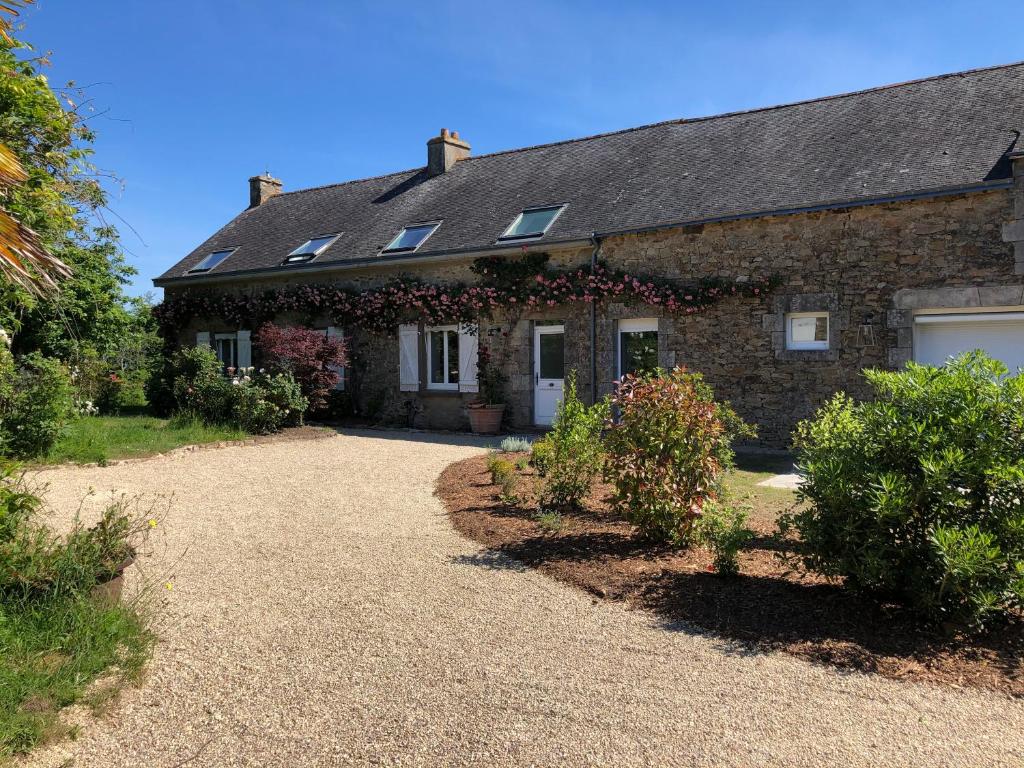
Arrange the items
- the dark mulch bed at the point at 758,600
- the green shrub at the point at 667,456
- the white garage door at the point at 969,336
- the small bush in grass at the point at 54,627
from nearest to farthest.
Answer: the small bush in grass at the point at 54,627
the dark mulch bed at the point at 758,600
the green shrub at the point at 667,456
the white garage door at the point at 969,336

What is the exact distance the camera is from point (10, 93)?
7.00m

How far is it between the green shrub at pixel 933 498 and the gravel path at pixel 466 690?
23.3 inches

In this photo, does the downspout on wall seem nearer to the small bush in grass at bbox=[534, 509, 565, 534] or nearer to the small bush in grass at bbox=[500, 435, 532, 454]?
the small bush in grass at bbox=[500, 435, 532, 454]

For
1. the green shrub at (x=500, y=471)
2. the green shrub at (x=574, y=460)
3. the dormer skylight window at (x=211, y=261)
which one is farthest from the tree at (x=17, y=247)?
the dormer skylight window at (x=211, y=261)

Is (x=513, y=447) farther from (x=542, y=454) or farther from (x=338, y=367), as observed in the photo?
(x=338, y=367)

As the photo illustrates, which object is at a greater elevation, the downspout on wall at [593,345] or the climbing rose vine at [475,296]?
the climbing rose vine at [475,296]

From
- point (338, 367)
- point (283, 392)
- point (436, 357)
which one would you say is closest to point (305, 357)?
point (283, 392)

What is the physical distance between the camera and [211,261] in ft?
61.3

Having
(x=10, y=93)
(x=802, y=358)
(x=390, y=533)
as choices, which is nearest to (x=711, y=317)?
(x=802, y=358)

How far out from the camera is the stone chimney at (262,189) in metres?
21.3

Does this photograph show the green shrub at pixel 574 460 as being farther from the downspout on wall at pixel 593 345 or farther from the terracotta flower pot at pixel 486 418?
the terracotta flower pot at pixel 486 418

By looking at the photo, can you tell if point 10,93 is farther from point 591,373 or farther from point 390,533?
point 591,373

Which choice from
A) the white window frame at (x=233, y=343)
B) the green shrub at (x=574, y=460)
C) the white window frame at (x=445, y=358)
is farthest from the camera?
the white window frame at (x=233, y=343)

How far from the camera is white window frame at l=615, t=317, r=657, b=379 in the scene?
11891 mm
